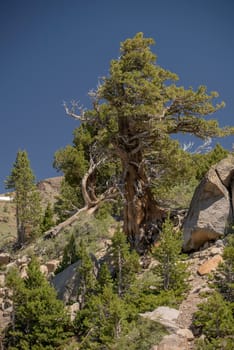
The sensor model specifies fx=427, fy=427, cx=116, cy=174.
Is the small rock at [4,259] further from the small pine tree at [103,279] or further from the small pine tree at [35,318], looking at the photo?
the small pine tree at [103,279]

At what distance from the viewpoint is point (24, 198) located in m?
39.4

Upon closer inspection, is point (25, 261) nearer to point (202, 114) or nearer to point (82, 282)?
point (82, 282)

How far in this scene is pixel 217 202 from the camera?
51.5 feet

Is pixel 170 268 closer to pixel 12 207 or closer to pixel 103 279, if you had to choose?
pixel 103 279

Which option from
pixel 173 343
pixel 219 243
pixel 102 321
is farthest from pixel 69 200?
pixel 173 343

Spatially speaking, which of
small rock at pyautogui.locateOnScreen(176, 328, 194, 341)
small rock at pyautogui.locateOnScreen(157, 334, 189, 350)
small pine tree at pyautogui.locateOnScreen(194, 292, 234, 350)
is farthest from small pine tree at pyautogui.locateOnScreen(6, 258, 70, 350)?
small pine tree at pyautogui.locateOnScreen(194, 292, 234, 350)

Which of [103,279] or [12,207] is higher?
[12,207]

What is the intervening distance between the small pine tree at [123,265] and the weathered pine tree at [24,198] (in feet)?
78.7

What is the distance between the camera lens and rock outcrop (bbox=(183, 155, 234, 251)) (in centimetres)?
1536

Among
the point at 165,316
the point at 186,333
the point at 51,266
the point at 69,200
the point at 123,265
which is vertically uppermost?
the point at 69,200

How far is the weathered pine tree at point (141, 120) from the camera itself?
53.3ft

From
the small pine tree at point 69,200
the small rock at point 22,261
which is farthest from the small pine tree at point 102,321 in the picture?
the small pine tree at point 69,200

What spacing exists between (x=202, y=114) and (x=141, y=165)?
3228mm

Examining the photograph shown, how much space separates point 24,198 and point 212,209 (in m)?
26.7
